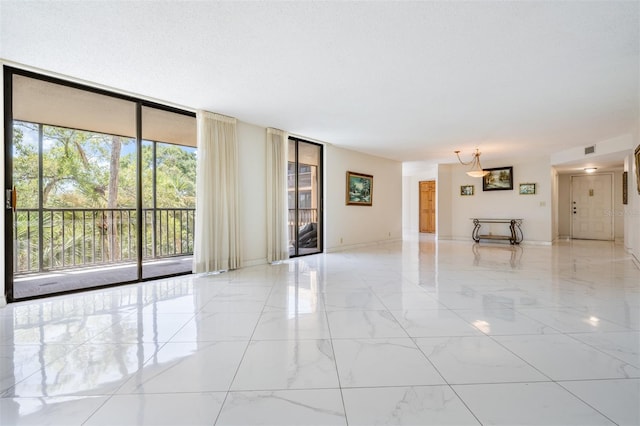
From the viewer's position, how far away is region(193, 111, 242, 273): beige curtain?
466 cm

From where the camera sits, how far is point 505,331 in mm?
2465

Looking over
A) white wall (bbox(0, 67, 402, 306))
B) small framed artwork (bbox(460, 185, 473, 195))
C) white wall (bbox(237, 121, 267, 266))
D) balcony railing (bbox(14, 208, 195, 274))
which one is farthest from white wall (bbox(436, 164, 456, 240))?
balcony railing (bbox(14, 208, 195, 274))

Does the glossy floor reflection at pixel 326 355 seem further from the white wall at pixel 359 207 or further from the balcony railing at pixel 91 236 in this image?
the white wall at pixel 359 207

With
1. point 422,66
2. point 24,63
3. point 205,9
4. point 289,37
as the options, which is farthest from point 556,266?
point 24,63

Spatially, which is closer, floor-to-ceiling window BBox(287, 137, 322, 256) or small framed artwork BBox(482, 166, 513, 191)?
floor-to-ceiling window BBox(287, 137, 322, 256)

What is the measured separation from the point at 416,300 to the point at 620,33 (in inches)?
116

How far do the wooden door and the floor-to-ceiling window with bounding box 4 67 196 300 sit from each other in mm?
9477

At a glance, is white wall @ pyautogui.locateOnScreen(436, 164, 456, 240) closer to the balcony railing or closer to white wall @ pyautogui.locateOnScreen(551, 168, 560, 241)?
white wall @ pyautogui.locateOnScreen(551, 168, 560, 241)

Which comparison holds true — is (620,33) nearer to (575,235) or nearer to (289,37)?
(289,37)

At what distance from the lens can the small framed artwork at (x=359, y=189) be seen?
772 cm

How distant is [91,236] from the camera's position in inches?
214

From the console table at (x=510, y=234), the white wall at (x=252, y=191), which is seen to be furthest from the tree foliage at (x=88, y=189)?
the console table at (x=510, y=234)

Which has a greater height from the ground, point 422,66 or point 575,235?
point 422,66

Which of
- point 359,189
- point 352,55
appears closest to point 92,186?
point 352,55
